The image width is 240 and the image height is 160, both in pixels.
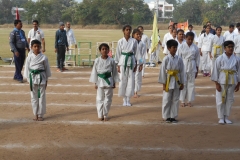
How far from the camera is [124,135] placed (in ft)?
19.8

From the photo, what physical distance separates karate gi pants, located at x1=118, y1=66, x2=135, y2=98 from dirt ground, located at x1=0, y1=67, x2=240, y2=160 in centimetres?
34

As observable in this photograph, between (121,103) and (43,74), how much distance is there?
2283 mm

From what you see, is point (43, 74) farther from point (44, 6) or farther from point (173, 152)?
point (44, 6)

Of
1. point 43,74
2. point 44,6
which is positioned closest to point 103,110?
point 43,74

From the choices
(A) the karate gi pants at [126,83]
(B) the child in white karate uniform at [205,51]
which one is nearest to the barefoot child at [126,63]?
(A) the karate gi pants at [126,83]

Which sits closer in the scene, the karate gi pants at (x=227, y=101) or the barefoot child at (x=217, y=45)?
the karate gi pants at (x=227, y=101)

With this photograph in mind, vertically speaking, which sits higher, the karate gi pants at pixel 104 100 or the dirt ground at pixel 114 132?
the karate gi pants at pixel 104 100

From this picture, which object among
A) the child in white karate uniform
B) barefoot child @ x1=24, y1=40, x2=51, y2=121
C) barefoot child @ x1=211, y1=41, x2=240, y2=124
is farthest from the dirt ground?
the child in white karate uniform

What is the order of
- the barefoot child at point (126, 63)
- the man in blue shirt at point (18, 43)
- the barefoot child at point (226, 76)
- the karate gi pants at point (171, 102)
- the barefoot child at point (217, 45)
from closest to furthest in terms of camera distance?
the barefoot child at point (226, 76), the karate gi pants at point (171, 102), the barefoot child at point (126, 63), the man in blue shirt at point (18, 43), the barefoot child at point (217, 45)

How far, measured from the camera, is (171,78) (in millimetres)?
6664

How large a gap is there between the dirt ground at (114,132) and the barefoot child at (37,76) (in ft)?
1.06

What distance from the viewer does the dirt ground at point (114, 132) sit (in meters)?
5.22

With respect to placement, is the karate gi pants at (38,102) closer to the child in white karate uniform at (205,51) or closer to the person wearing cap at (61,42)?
the person wearing cap at (61,42)

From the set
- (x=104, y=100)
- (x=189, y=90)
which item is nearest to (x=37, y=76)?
(x=104, y=100)
